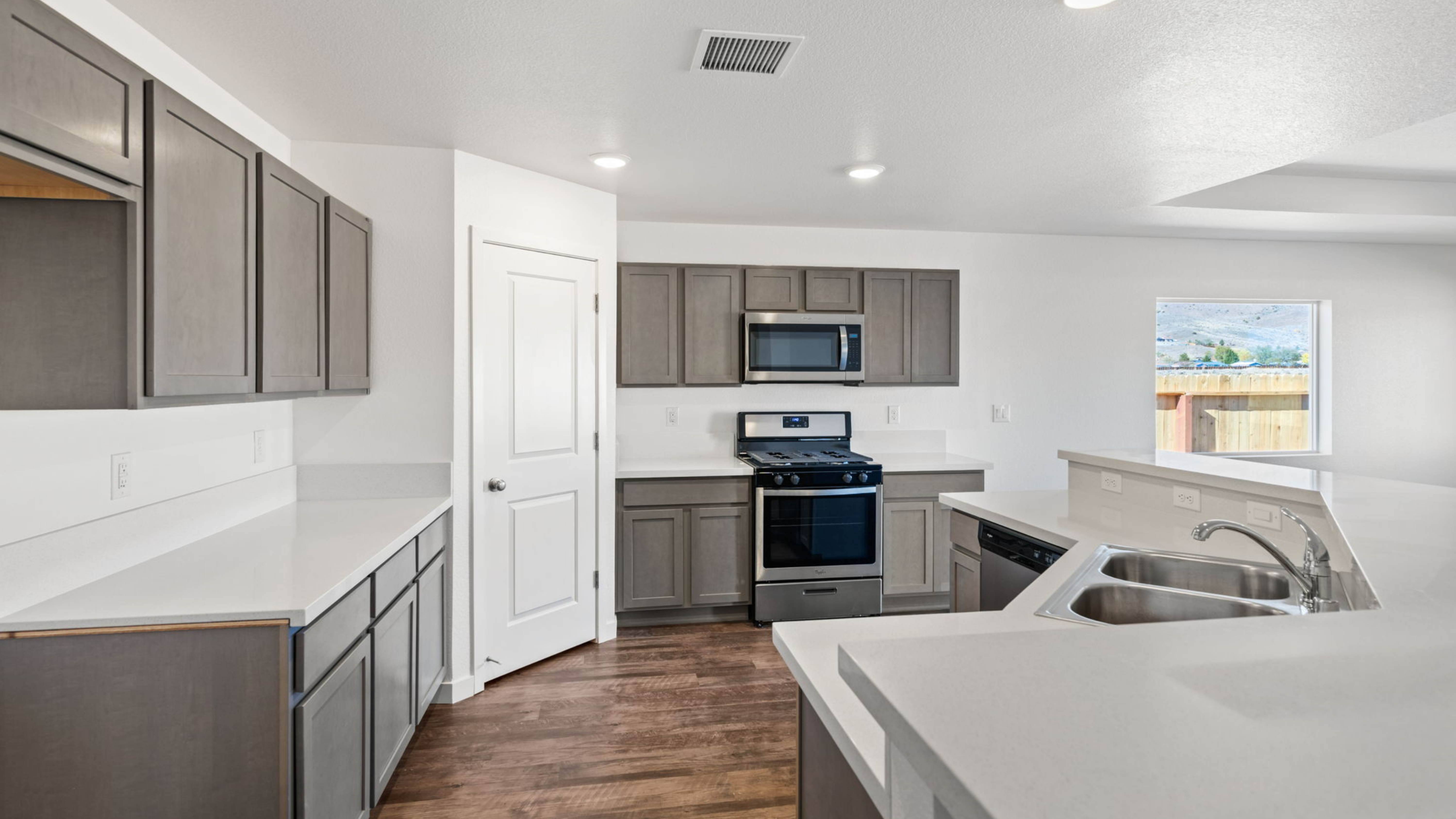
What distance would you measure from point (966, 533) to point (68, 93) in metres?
2.76

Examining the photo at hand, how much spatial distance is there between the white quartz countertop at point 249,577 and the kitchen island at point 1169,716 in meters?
1.23

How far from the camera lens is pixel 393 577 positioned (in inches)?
88.0

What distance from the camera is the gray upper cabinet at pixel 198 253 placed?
1.55m

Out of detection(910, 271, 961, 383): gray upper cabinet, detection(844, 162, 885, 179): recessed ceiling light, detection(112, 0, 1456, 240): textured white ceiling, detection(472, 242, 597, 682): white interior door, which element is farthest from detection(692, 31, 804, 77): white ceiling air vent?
detection(910, 271, 961, 383): gray upper cabinet

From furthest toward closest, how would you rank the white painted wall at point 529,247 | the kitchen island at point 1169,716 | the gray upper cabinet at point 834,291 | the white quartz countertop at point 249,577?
the gray upper cabinet at point 834,291 < the white painted wall at point 529,247 < the white quartz countertop at point 249,577 < the kitchen island at point 1169,716

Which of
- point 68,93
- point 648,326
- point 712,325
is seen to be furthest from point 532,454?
point 68,93

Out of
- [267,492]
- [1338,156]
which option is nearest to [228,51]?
[267,492]

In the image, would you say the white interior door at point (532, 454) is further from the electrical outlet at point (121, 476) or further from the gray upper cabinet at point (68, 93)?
the gray upper cabinet at point (68, 93)

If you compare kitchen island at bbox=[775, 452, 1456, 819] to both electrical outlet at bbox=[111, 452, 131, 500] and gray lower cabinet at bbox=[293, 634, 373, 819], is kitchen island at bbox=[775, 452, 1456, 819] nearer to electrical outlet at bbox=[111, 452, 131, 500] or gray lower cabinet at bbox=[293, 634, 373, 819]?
gray lower cabinet at bbox=[293, 634, 373, 819]

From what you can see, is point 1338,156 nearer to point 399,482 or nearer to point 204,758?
point 399,482

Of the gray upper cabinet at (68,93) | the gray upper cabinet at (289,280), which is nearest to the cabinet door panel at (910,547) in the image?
the gray upper cabinet at (289,280)

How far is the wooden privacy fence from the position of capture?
195 inches

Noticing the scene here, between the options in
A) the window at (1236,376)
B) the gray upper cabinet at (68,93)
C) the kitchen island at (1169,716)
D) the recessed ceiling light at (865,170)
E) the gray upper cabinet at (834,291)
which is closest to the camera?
the kitchen island at (1169,716)

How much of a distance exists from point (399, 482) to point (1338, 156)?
182 inches
